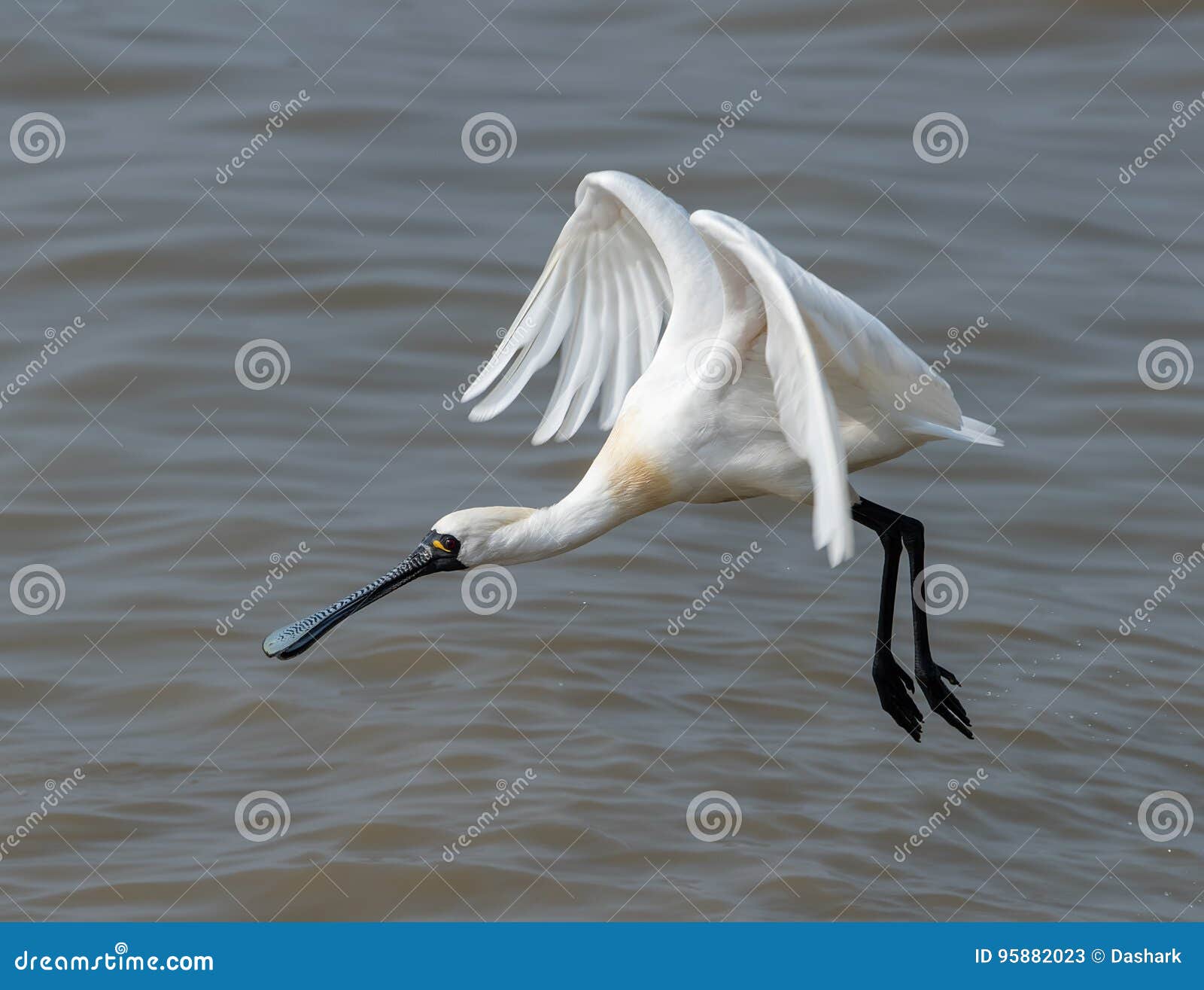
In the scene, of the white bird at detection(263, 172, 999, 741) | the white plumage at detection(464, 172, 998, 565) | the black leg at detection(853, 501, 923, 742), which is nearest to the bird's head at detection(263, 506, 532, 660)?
the white bird at detection(263, 172, 999, 741)

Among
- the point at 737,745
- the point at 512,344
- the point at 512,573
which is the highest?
the point at 512,344

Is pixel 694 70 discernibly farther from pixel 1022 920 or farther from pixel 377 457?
pixel 1022 920

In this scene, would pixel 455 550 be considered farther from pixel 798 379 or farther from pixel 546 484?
pixel 546 484

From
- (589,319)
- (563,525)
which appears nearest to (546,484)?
(589,319)

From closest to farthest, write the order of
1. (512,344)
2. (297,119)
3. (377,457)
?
(512,344) < (377,457) < (297,119)

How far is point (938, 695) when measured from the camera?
29.2ft

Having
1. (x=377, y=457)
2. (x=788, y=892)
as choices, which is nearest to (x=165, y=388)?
(x=377, y=457)

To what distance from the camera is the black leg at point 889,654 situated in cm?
891

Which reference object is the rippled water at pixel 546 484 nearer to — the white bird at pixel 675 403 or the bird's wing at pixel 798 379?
the white bird at pixel 675 403

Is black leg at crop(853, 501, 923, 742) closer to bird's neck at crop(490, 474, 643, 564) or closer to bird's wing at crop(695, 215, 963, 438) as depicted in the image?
bird's wing at crop(695, 215, 963, 438)

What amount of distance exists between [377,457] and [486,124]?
208 inches

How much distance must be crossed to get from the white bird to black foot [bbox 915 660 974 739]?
0.03 feet

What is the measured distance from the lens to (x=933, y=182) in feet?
52.1

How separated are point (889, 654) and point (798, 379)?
2.57 meters
